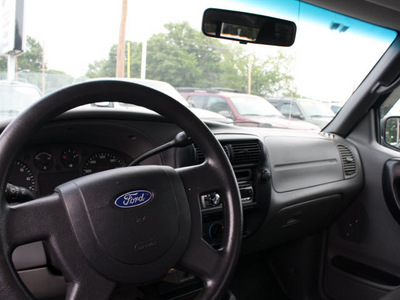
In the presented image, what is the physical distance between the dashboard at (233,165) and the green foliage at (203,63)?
5.18 feet

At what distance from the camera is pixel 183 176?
1154 mm

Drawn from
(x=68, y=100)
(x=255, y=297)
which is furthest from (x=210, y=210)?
(x=255, y=297)

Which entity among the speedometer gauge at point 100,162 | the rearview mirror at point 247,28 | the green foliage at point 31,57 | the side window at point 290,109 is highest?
the rearview mirror at point 247,28

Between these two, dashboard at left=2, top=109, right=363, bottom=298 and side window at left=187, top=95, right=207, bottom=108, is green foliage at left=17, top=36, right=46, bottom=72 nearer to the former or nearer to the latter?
dashboard at left=2, top=109, right=363, bottom=298

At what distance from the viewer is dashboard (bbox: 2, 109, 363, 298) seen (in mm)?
1501

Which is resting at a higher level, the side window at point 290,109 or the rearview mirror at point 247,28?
the rearview mirror at point 247,28

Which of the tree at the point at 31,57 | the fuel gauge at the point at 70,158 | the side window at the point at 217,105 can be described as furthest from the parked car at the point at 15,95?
the side window at the point at 217,105

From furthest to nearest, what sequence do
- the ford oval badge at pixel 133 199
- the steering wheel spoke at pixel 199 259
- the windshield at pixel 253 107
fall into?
the windshield at pixel 253 107
the steering wheel spoke at pixel 199 259
the ford oval badge at pixel 133 199

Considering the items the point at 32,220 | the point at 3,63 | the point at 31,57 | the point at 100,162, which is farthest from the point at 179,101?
the point at 31,57

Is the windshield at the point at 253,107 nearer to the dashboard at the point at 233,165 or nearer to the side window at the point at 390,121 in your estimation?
the dashboard at the point at 233,165

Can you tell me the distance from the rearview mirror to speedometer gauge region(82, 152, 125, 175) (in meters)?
0.83

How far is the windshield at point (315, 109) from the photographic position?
10.3 ft

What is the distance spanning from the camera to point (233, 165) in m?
1.95

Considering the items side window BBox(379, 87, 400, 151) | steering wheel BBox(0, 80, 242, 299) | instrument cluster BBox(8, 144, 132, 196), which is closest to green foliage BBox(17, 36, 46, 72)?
instrument cluster BBox(8, 144, 132, 196)
